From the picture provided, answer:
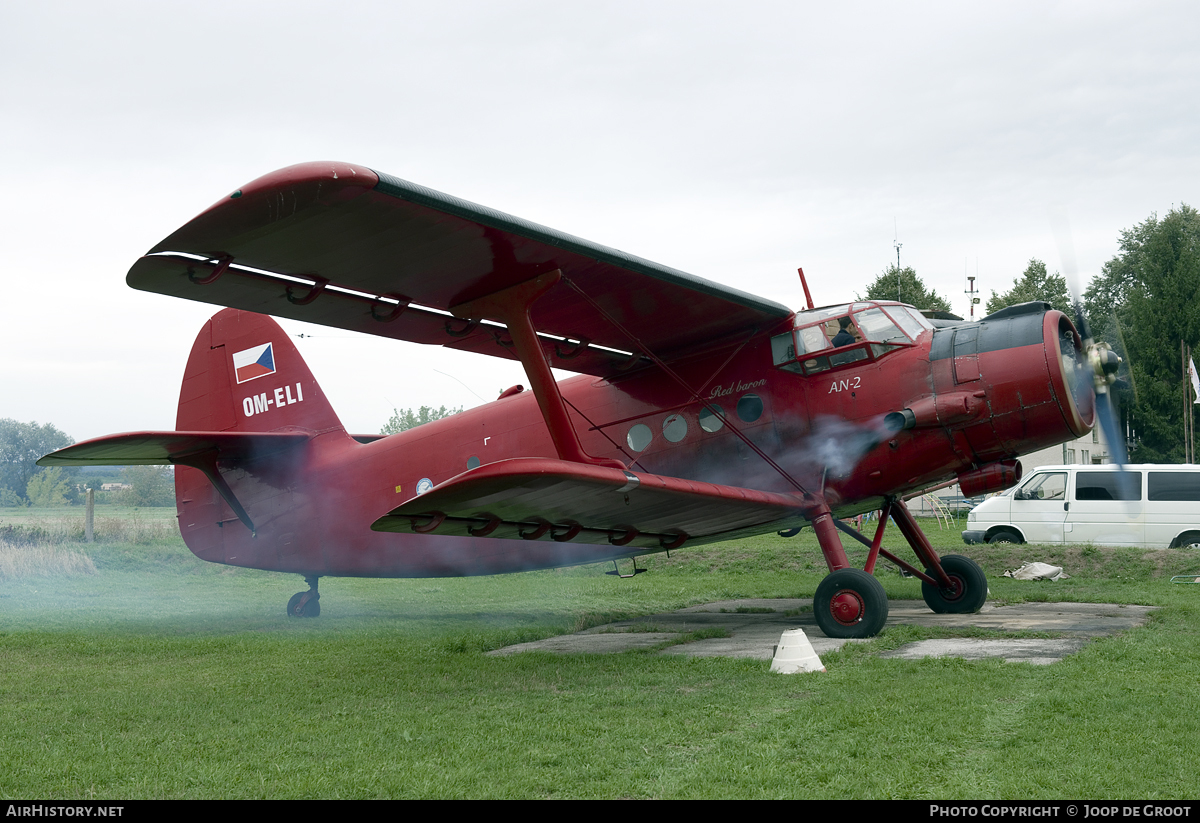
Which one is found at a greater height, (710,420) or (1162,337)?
(1162,337)

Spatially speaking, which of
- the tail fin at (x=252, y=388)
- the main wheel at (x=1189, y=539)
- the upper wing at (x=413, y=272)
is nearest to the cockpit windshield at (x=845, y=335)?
the upper wing at (x=413, y=272)

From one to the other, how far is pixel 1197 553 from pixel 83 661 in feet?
56.4

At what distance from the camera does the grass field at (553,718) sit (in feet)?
14.1

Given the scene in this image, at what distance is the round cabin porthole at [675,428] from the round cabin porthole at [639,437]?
0.61 feet

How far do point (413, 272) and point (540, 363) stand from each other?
1.42m

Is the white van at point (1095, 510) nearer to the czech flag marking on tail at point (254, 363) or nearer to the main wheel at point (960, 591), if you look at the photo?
the main wheel at point (960, 591)

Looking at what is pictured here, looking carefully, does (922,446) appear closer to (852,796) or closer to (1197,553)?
(852,796)

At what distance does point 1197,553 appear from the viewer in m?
15.9

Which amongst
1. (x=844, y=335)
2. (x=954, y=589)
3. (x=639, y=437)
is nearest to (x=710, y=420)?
(x=639, y=437)

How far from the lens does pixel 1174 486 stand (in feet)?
63.1

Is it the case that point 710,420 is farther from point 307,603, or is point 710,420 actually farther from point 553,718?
point 307,603

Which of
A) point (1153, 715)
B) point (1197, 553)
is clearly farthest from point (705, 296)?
point (1197, 553)

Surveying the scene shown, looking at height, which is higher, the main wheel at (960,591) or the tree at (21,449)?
the tree at (21,449)

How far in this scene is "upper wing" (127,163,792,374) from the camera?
6.33 meters
